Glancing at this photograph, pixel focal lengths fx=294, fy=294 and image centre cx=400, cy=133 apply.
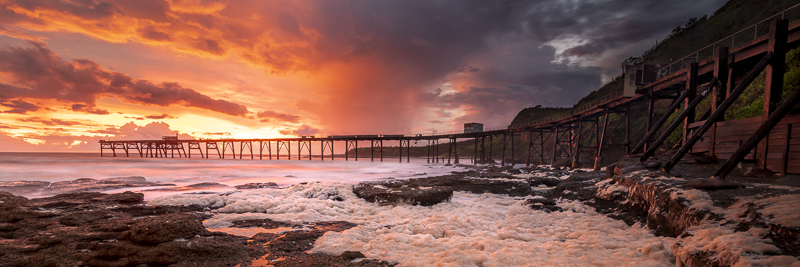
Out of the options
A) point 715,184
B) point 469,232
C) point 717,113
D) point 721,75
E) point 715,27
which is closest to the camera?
point 715,184

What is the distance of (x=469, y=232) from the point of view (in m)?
6.25

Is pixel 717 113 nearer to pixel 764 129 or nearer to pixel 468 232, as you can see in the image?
pixel 764 129

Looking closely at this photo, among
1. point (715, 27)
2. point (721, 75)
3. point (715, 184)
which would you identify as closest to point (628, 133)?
point (721, 75)

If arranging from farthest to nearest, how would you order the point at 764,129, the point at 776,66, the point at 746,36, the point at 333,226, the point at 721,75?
the point at 746,36 → the point at 721,75 → the point at 776,66 → the point at 333,226 → the point at 764,129

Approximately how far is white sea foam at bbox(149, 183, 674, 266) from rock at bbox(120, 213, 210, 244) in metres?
1.80

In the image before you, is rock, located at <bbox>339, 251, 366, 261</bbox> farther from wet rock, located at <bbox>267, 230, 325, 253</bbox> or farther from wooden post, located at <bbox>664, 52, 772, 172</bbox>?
wooden post, located at <bbox>664, 52, 772, 172</bbox>

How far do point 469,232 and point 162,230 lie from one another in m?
5.58

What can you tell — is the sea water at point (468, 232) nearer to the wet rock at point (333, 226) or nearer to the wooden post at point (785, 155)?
the wet rock at point (333, 226)

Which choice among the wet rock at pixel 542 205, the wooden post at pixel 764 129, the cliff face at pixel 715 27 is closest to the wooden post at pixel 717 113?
the wooden post at pixel 764 129

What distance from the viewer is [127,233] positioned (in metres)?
4.84

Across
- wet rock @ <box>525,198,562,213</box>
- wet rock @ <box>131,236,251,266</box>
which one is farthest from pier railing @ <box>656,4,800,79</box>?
wet rock @ <box>131,236,251,266</box>

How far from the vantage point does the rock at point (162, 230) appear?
4.69 metres

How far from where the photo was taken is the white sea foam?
14.8 feet

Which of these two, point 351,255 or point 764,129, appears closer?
point 351,255
